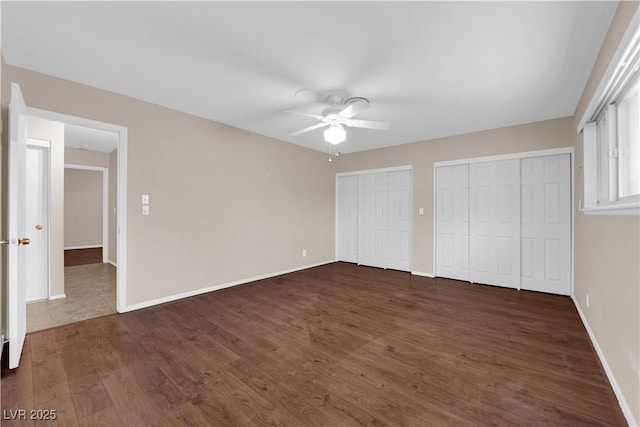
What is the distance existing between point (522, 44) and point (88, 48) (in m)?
3.50

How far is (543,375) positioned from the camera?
2014 mm

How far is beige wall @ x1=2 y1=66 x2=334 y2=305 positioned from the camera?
312cm

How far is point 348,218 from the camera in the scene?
20.6ft

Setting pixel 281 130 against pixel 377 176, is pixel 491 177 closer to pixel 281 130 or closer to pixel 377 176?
pixel 377 176

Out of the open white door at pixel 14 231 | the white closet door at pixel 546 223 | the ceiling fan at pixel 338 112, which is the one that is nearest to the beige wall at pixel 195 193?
the open white door at pixel 14 231

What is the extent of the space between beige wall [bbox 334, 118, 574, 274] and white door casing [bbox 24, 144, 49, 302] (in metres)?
5.00

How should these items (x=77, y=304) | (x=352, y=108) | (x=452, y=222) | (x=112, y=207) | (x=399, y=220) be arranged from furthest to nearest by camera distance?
(x=112, y=207)
(x=399, y=220)
(x=452, y=222)
(x=77, y=304)
(x=352, y=108)

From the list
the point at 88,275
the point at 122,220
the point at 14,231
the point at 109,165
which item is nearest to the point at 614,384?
the point at 14,231

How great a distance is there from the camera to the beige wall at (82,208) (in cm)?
775

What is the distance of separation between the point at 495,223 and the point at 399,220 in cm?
164

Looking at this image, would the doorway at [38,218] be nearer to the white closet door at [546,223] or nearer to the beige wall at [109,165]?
the beige wall at [109,165]

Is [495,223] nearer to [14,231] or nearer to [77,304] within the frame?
[14,231]

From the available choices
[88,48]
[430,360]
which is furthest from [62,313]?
[430,360]

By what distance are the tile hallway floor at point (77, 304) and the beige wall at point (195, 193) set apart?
0.54m
